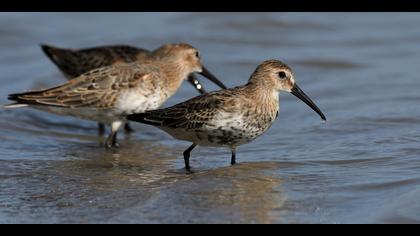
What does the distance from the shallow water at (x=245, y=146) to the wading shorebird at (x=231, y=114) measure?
0.35 m

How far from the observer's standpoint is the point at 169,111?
9.30m

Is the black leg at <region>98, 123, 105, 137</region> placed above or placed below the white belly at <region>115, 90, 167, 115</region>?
below

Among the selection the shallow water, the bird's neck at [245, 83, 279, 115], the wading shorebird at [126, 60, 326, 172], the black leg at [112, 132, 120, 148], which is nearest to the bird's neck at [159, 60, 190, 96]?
the shallow water

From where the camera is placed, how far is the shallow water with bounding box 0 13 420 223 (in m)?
7.58

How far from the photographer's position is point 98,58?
12.4 meters

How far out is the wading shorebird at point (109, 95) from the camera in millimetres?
10664

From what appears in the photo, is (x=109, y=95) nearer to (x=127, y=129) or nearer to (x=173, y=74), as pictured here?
(x=173, y=74)

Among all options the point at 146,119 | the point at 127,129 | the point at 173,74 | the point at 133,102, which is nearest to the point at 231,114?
the point at 146,119

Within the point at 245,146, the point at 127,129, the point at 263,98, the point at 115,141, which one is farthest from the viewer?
the point at 127,129

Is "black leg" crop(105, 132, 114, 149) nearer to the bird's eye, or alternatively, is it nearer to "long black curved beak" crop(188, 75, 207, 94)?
"long black curved beak" crop(188, 75, 207, 94)

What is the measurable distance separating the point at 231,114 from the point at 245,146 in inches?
68.9

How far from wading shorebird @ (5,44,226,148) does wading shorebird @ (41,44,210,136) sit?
1079 mm

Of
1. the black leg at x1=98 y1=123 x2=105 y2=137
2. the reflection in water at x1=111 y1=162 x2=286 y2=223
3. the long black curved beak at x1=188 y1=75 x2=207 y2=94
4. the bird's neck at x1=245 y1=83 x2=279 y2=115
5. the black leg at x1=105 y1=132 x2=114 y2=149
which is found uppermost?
the long black curved beak at x1=188 y1=75 x2=207 y2=94
